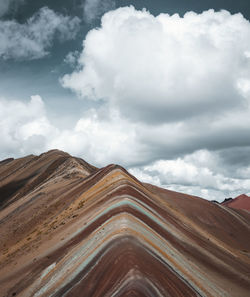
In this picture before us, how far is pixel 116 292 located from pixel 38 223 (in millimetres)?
27946

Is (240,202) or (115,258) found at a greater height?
(240,202)

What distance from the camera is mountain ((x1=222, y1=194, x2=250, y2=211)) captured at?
13074 cm

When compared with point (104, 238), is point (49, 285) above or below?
below

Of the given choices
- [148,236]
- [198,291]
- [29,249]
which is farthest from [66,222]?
[198,291]

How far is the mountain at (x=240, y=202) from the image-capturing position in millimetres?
130738

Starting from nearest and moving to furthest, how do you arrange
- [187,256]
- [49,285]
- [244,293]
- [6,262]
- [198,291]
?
[198,291] → [49,285] → [244,293] → [187,256] → [6,262]

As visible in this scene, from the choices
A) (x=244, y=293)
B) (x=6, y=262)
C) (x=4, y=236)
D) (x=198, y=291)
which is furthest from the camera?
(x=4, y=236)

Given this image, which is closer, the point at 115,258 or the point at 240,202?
the point at 115,258

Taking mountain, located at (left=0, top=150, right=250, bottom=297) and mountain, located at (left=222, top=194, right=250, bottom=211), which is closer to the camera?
mountain, located at (left=0, top=150, right=250, bottom=297)

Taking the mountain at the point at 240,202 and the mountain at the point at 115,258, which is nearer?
the mountain at the point at 115,258

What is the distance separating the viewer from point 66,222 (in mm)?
27125

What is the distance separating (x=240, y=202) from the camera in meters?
136

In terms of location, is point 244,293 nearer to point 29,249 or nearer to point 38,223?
point 29,249

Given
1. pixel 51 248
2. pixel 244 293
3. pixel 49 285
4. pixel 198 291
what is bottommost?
pixel 244 293
